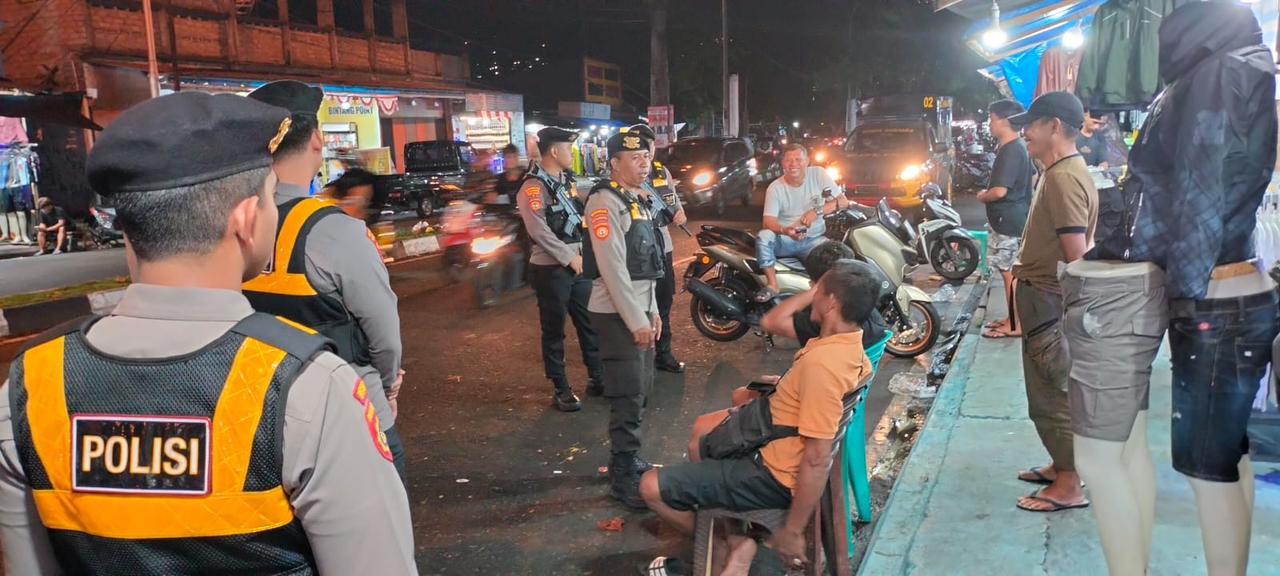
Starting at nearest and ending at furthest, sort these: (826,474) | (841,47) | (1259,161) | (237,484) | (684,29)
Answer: (237,484), (1259,161), (826,474), (684,29), (841,47)

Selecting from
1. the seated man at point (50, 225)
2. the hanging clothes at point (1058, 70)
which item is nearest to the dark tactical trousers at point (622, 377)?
the hanging clothes at point (1058, 70)

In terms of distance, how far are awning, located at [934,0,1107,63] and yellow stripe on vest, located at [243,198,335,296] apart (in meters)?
5.01

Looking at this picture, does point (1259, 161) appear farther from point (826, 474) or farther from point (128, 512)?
point (128, 512)

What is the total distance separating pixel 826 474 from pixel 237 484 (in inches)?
85.7

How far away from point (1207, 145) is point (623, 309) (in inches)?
98.6

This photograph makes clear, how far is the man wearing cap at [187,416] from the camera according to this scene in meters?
1.22

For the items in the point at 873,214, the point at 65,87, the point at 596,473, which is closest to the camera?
the point at 596,473

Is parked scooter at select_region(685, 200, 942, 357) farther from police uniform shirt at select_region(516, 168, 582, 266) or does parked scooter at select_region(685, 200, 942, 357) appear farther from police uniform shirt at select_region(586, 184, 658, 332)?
police uniform shirt at select_region(586, 184, 658, 332)

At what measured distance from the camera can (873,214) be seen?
29.0 ft

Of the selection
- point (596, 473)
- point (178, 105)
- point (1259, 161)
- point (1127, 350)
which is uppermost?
point (178, 105)

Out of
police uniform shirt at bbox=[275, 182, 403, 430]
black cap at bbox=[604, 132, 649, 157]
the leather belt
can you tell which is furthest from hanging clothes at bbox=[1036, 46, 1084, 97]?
police uniform shirt at bbox=[275, 182, 403, 430]

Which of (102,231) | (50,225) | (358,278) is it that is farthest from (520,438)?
(50,225)

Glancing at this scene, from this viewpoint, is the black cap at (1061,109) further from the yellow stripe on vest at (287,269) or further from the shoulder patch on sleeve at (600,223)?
the yellow stripe on vest at (287,269)

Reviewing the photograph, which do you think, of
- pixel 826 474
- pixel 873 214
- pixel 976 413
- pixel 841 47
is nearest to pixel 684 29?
pixel 841 47
